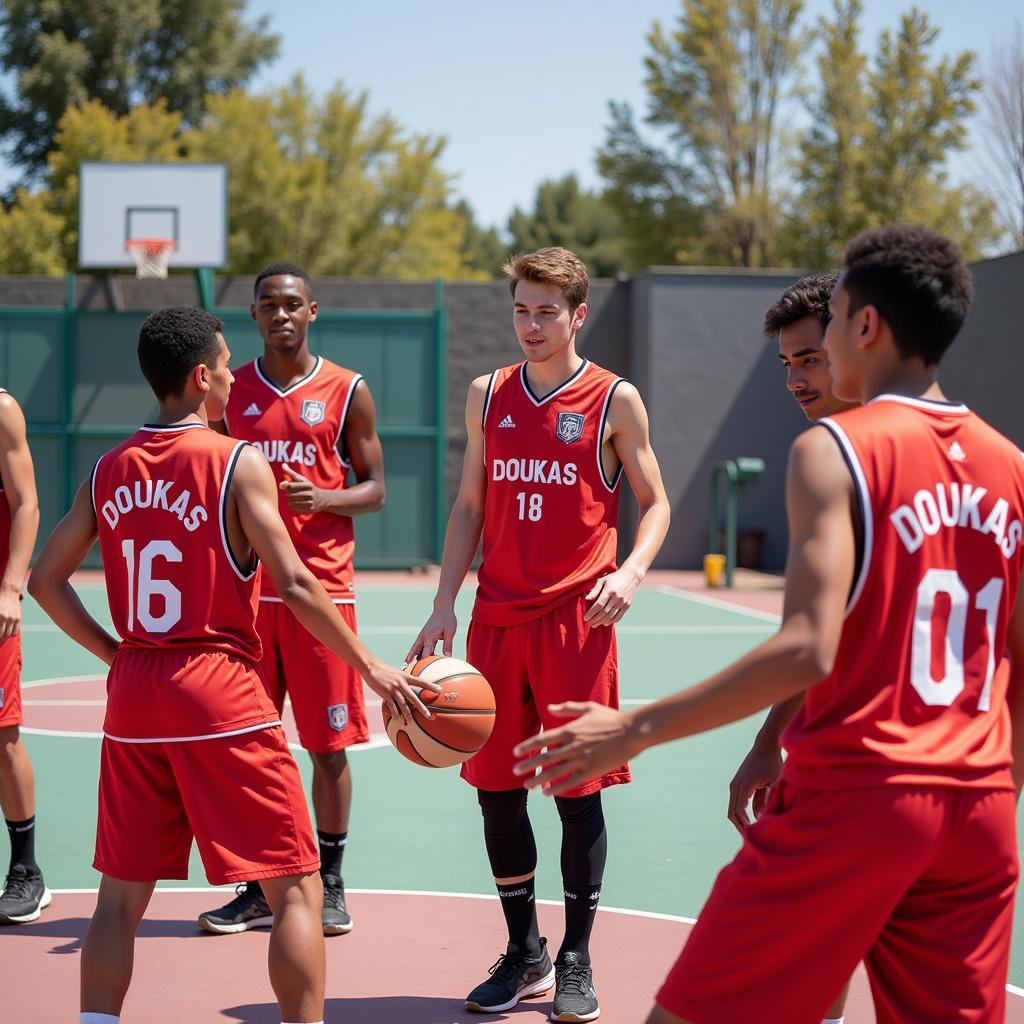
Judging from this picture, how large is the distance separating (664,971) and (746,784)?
1.54 meters

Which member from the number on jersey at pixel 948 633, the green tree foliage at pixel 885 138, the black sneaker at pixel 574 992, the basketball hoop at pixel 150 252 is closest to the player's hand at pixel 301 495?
the black sneaker at pixel 574 992

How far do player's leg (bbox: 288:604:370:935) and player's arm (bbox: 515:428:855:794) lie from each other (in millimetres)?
2817

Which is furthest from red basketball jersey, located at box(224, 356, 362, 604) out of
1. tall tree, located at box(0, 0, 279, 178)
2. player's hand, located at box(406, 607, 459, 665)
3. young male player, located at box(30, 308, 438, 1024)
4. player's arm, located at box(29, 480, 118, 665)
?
tall tree, located at box(0, 0, 279, 178)

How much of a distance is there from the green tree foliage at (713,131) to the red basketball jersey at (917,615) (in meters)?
37.7

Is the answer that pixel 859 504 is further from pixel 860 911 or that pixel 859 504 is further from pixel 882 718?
pixel 860 911

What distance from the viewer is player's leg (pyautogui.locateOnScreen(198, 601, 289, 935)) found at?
499 centimetres

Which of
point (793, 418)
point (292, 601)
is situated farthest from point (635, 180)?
point (292, 601)

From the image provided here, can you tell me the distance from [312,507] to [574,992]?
6.42ft

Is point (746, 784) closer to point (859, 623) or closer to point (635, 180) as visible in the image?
point (859, 623)

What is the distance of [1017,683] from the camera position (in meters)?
2.75

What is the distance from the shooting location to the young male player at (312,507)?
517 cm

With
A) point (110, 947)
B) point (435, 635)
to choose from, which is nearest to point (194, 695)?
point (110, 947)

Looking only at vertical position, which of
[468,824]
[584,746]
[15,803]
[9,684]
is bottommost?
[468,824]

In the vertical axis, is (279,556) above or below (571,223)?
below
